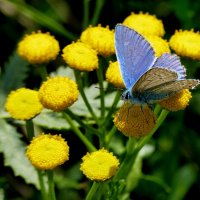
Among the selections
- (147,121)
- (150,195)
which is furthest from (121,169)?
(150,195)

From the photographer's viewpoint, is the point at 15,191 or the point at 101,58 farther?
the point at 15,191

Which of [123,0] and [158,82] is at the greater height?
[123,0]

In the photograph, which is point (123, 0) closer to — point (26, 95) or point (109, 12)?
point (109, 12)

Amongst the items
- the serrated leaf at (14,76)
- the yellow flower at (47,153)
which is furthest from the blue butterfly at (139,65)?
the serrated leaf at (14,76)

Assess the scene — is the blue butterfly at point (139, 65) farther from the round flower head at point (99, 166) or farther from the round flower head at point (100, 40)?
the round flower head at point (100, 40)

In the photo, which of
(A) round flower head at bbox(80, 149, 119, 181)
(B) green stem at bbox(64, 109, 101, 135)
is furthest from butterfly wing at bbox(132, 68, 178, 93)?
(B) green stem at bbox(64, 109, 101, 135)

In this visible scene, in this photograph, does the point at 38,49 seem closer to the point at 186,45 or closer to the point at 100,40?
the point at 100,40
